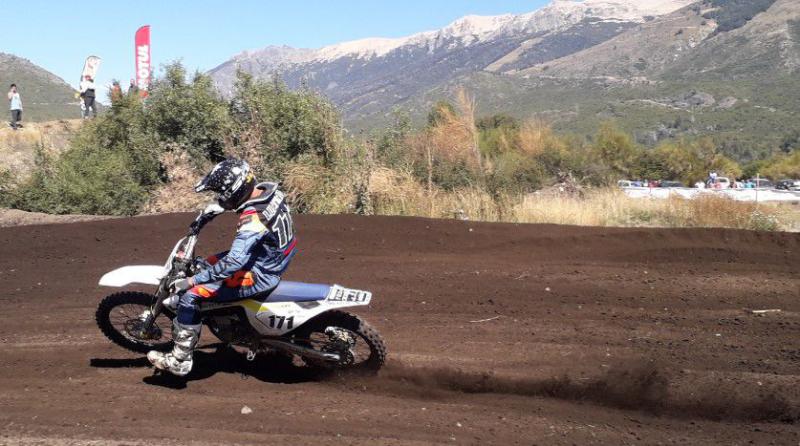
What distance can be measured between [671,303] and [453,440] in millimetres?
5126

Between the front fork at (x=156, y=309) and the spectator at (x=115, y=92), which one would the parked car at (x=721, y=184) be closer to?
the spectator at (x=115, y=92)

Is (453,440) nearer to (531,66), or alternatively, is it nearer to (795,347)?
(795,347)

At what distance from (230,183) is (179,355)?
1556 millimetres

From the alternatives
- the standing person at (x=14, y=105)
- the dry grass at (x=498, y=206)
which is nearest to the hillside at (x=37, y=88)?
the standing person at (x=14, y=105)

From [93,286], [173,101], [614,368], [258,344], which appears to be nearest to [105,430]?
[258,344]

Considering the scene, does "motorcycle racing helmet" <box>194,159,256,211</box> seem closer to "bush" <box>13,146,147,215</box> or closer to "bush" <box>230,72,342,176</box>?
"bush" <box>230,72,342,176</box>

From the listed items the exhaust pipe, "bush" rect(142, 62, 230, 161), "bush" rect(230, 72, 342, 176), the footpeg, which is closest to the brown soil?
"bush" rect(142, 62, 230, 161)

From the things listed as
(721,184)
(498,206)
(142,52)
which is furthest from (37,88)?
(498,206)

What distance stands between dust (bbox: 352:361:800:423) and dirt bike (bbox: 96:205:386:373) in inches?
14.0

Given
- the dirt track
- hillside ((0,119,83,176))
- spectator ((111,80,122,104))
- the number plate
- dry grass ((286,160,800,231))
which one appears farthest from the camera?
hillside ((0,119,83,176))

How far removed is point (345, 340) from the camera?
6.57 m

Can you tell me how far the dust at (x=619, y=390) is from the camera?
5.88 m

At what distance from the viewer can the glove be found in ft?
20.7

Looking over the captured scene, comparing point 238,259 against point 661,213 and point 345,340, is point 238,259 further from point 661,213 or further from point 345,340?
point 661,213
